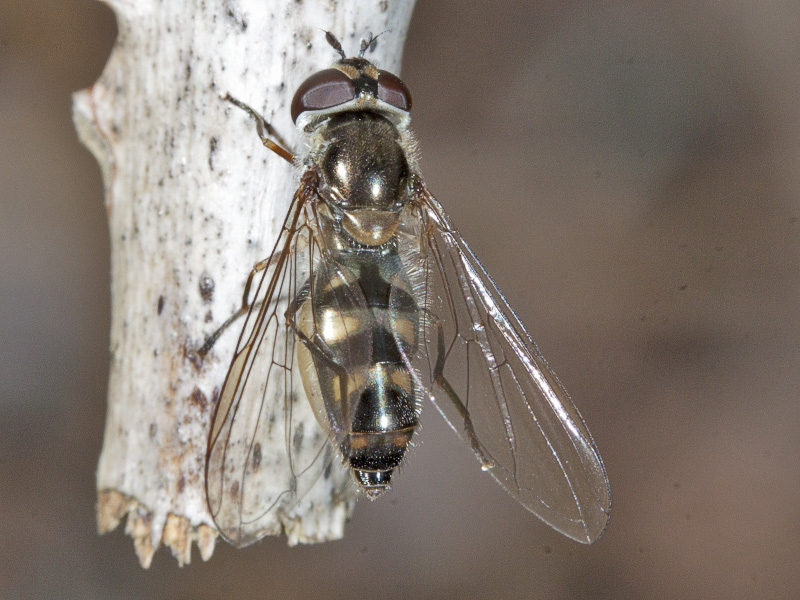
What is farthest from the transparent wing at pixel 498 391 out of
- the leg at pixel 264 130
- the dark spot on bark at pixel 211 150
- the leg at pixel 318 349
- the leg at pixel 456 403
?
the dark spot on bark at pixel 211 150

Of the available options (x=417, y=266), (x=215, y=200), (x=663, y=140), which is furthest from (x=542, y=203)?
(x=215, y=200)

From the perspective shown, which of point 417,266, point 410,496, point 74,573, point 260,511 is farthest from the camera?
point 410,496

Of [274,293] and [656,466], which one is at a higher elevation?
[274,293]

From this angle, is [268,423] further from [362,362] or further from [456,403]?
[456,403]

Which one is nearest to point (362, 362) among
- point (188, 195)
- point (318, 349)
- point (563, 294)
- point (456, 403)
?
point (318, 349)

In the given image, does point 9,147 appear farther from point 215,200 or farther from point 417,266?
point 417,266

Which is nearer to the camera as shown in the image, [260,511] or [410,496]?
[260,511]

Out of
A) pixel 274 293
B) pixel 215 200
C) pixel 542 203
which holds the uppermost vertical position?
pixel 542 203
